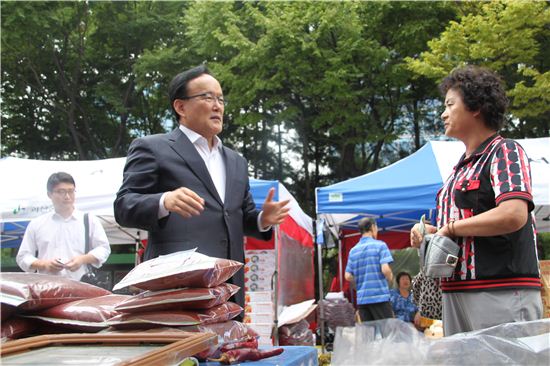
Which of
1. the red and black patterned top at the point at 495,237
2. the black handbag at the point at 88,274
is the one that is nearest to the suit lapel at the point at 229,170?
the red and black patterned top at the point at 495,237

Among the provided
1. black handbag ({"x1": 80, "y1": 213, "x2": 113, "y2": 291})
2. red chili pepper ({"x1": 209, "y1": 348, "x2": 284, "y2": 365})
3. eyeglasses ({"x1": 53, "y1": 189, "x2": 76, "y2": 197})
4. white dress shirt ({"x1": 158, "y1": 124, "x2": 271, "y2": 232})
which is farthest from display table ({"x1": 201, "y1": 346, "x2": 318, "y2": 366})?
eyeglasses ({"x1": 53, "y1": 189, "x2": 76, "y2": 197})

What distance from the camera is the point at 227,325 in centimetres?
160

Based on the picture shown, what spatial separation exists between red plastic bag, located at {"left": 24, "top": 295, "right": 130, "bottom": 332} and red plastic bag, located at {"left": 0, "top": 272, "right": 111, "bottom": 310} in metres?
0.03

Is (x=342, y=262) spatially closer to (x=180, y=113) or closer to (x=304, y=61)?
Answer: (x=304, y=61)

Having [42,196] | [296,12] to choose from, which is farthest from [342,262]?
[42,196]

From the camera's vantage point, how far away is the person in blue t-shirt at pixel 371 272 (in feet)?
22.9

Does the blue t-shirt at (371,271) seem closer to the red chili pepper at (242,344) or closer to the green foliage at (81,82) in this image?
the red chili pepper at (242,344)

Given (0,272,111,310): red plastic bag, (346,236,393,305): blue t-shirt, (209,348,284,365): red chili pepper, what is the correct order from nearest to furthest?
(209,348,284,365): red chili pepper < (0,272,111,310): red plastic bag < (346,236,393,305): blue t-shirt

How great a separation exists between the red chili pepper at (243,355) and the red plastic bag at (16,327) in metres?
0.55

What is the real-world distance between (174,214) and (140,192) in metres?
0.16

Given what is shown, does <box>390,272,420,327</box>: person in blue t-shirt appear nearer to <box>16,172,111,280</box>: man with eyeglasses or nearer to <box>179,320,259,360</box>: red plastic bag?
<box>16,172,111,280</box>: man with eyeglasses

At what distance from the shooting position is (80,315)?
1537mm

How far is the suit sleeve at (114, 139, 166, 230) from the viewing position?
1834mm

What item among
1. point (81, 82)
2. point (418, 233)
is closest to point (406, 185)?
point (418, 233)
